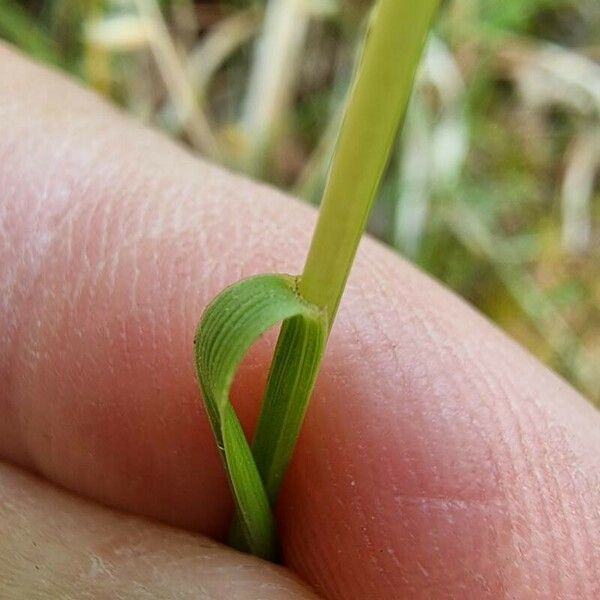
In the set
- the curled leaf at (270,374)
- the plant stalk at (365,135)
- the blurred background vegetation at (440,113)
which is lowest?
the curled leaf at (270,374)

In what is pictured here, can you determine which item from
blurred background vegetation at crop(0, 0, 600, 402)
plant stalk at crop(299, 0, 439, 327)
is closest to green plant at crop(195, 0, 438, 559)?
plant stalk at crop(299, 0, 439, 327)

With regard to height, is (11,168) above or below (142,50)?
below

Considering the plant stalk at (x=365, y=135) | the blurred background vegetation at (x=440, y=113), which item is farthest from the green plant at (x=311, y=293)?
the blurred background vegetation at (x=440, y=113)

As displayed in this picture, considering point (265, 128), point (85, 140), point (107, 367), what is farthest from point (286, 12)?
point (107, 367)

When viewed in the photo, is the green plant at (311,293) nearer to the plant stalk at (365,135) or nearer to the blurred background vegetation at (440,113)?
the plant stalk at (365,135)

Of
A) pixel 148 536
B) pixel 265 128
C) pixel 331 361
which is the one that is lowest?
pixel 148 536

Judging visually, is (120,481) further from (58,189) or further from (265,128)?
(265,128)

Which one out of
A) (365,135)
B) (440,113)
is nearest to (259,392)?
(365,135)

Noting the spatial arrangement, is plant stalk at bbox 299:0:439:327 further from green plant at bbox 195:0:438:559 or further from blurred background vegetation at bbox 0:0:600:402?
blurred background vegetation at bbox 0:0:600:402
